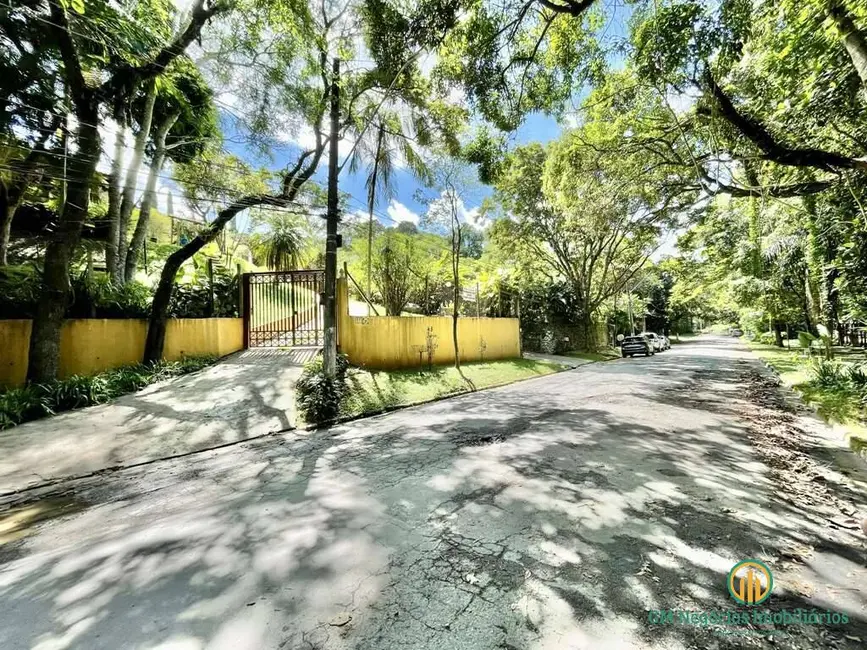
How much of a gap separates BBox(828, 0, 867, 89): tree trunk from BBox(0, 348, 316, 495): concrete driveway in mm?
9427

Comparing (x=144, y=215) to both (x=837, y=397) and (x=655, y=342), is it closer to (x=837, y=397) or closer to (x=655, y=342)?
(x=837, y=397)

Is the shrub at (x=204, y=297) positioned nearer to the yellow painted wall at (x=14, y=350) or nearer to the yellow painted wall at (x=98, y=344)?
the yellow painted wall at (x=98, y=344)

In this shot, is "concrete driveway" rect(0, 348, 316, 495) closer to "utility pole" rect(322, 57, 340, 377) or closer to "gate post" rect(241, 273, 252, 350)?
"utility pole" rect(322, 57, 340, 377)

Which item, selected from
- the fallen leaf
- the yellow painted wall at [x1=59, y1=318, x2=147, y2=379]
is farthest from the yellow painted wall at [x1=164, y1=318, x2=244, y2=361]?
the fallen leaf

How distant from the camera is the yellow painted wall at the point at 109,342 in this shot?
733 centimetres

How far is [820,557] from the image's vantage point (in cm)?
247

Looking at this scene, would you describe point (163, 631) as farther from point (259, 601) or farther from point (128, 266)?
point (128, 266)

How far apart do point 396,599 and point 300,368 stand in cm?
806

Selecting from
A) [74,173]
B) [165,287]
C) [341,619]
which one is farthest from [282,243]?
[341,619]

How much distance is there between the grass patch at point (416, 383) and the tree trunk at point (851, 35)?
27.9 feet

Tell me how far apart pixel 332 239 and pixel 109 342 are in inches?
232

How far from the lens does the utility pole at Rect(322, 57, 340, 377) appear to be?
771cm

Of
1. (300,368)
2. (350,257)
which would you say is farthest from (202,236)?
(350,257)

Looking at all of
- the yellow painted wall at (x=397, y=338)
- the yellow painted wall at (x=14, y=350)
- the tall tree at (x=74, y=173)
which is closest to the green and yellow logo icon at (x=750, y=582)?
the yellow painted wall at (x=397, y=338)
